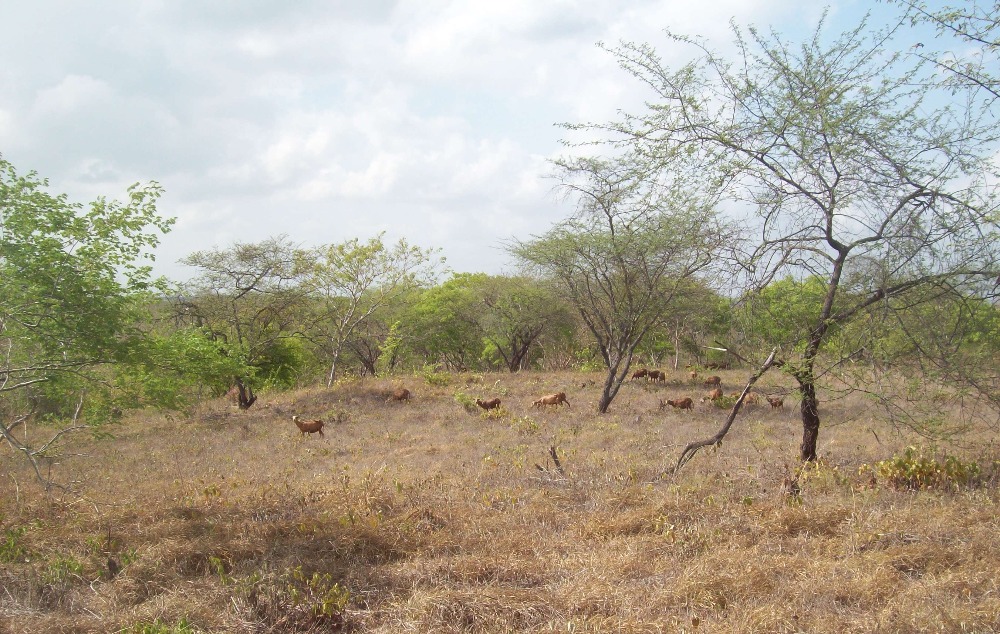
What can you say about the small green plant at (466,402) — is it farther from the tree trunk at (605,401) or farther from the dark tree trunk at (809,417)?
the dark tree trunk at (809,417)

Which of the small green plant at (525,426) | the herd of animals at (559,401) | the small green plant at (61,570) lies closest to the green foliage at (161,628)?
the small green plant at (61,570)

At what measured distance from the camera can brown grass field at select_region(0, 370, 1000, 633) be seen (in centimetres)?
452

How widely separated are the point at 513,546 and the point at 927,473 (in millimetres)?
4732

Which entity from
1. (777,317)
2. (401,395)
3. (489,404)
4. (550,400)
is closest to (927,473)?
(777,317)

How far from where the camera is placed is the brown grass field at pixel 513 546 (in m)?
4.52

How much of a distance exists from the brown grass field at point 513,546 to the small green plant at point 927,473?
130 mm

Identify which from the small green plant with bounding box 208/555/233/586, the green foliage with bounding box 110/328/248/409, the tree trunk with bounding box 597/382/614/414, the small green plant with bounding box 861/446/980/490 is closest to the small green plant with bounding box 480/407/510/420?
the tree trunk with bounding box 597/382/614/414

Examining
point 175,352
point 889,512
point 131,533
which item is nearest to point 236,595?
point 131,533

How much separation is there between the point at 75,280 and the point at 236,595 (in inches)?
146

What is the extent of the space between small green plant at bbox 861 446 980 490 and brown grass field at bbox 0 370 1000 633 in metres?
0.13

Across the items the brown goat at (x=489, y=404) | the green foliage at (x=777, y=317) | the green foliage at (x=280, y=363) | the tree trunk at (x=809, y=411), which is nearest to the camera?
the tree trunk at (x=809, y=411)

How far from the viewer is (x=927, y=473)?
6992 millimetres

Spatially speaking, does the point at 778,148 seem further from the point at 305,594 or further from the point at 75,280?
the point at 75,280

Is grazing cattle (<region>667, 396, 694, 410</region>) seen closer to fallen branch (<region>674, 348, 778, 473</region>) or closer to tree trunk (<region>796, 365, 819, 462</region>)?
fallen branch (<region>674, 348, 778, 473</region>)
